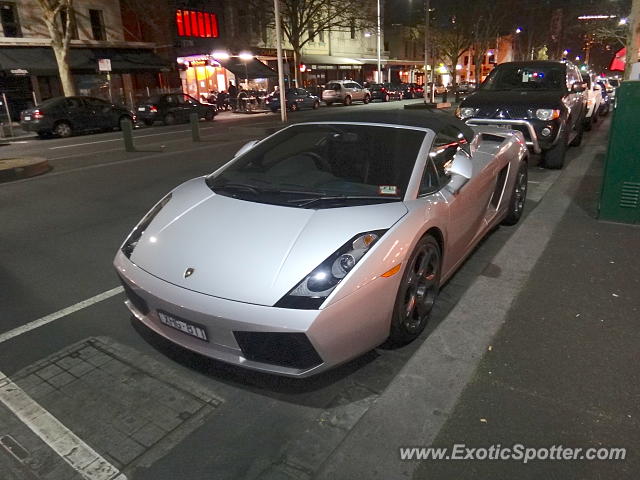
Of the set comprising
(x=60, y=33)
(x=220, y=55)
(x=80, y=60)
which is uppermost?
(x=60, y=33)

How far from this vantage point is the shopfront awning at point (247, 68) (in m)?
33.9

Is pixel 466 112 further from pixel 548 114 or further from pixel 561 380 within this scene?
pixel 561 380

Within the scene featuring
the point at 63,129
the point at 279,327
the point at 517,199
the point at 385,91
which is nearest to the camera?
the point at 279,327

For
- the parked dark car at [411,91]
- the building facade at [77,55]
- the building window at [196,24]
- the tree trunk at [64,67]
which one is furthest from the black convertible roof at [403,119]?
the parked dark car at [411,91]

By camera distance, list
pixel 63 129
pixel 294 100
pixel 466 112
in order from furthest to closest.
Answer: pixel 294 100 < pixel 63 129 < pixel 466 112

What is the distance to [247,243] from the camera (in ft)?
9.19

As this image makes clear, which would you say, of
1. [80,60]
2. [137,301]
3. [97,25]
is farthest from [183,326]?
[97,25]

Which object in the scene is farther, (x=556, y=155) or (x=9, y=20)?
(x=9, y=20)

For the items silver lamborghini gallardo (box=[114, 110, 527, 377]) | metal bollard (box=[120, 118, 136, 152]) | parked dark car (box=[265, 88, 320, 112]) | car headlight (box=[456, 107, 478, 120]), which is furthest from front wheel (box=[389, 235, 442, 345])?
parked dark car (box=[265, 88, 320, 112])

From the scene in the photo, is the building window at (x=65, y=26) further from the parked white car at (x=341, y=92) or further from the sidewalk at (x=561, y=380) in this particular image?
the sidewalk at (x=561, y=380)

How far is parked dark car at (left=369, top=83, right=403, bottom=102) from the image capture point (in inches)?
1524

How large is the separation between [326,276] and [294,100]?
29506 mm

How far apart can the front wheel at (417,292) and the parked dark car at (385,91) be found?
37096mm

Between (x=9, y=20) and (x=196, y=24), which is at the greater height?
(x=196, y=24)
